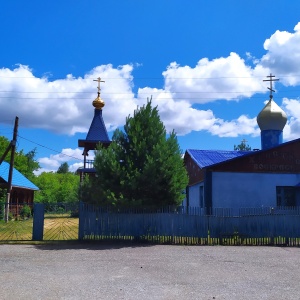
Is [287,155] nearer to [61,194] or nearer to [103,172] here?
[103,172]

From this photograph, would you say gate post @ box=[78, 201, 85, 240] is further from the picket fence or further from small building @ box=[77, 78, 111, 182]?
small building @ box=[77, 78, 111, 182]

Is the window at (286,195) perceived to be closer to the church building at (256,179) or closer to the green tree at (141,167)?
the church building at (256,179)

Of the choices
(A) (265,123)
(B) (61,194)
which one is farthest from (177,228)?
(B) (61,194)

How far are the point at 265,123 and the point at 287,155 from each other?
19.8ft

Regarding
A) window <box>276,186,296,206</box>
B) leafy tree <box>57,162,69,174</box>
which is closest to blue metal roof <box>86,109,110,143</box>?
window <box>276,186,296,206</box>

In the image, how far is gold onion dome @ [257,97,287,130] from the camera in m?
29.0

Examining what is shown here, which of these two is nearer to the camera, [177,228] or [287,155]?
[177,228]

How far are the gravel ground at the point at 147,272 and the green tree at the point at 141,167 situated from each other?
2604 millimetres

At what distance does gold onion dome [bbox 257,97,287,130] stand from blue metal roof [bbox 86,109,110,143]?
15.4m

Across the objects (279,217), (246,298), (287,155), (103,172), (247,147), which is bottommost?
(246,298)

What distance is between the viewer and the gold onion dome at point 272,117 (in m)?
29.0

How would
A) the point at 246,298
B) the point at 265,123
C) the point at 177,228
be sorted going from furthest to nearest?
the point at 265,123
the point at 177,228
the point at 246,298

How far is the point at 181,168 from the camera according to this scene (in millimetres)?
17594

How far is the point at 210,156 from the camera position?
1074 inches
